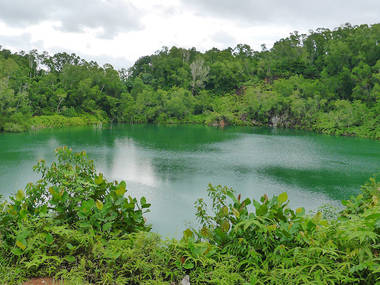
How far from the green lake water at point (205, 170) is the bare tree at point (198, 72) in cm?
3109

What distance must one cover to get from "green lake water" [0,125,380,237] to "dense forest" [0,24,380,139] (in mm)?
12279

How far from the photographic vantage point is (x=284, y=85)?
4112cm

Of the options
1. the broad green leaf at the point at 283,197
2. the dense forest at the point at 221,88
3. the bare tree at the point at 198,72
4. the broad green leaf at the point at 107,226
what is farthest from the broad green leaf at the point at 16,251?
the bare tree at the point at 198,72

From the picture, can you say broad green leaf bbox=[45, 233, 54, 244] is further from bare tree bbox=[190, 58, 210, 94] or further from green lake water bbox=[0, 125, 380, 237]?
bare tree bbox=[190, 58, 210, 94]

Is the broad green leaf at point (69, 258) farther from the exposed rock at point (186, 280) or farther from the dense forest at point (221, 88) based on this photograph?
the dense forest at point (221, 88)

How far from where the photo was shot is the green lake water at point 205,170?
33.9ft

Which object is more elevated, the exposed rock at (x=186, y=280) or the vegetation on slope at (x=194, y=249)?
the vegetation on slope at (x=194, y=249)

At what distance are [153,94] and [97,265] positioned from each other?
45.8 m

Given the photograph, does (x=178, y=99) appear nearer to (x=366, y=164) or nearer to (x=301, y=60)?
(x=301, y=60)

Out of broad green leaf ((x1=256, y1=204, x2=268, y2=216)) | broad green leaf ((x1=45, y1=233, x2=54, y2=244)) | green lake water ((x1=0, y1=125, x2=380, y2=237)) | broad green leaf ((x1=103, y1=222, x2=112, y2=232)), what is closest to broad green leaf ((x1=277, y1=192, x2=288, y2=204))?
broad green leaf ((x1=256, y1=204, x2=268, y2=216))

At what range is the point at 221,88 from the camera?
53500mm

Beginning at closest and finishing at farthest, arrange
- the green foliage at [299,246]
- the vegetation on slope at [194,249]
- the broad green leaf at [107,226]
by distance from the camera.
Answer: the green foliage at [299,246] → the vegetation on slope at [194,249] → the broad green leaf at [107,226]

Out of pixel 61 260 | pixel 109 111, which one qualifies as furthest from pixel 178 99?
pixel 61 260

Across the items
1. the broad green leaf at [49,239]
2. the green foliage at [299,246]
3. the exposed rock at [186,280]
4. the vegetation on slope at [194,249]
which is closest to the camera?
the green foliage at [299,246]
